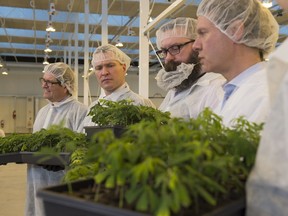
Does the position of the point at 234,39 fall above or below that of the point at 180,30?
below

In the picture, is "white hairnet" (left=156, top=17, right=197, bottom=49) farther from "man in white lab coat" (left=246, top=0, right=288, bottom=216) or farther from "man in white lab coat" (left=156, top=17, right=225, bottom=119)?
"man in white lab coat" (left=246, top=0, right=288, bottom=216)

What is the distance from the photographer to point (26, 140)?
2.32 m

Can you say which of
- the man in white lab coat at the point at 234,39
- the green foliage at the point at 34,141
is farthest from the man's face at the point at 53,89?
the man in white lab coat at the point at 234,39

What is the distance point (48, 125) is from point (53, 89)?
39 cm

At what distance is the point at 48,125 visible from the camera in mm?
3236

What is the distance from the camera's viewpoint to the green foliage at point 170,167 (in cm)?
55

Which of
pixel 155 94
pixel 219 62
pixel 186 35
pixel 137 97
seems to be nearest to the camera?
pixel 219 62

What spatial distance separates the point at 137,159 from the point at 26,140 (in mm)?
1888

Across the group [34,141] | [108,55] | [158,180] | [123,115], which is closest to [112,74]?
[108,55]

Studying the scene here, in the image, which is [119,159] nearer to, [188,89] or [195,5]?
[188,89]

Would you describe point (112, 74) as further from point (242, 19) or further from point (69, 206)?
point (69, 206)

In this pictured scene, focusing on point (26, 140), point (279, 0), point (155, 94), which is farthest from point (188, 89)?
point (155, 94)

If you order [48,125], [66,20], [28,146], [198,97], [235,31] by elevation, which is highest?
[66,20]

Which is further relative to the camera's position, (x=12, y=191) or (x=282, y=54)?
(x=12, y=191)
